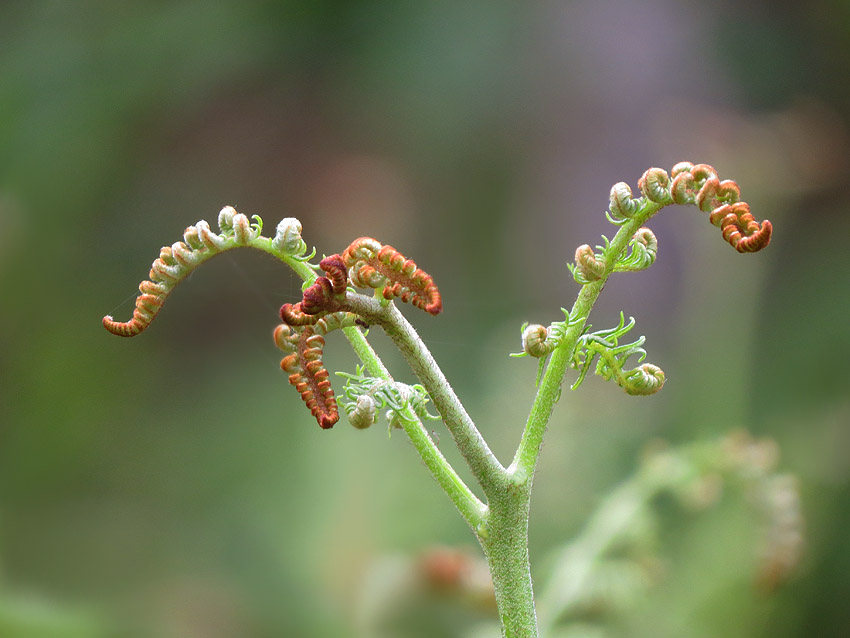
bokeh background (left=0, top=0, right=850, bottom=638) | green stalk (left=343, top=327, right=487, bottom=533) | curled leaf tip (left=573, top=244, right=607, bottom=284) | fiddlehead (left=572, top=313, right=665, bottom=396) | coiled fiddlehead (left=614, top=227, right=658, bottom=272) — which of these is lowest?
green stalk (left=343, top=327, right=487, bottom=533)

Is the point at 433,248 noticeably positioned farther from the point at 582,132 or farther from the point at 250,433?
the point at 250,433

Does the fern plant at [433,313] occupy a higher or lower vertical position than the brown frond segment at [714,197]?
lower

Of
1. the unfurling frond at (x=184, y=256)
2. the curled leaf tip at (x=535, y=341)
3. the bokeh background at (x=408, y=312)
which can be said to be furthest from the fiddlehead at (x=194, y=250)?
the bokeh background at (x=408, y=312)

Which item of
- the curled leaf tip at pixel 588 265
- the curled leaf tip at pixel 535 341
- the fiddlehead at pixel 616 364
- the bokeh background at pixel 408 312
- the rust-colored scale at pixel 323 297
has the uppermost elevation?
the bokeh background at pixel 408 312

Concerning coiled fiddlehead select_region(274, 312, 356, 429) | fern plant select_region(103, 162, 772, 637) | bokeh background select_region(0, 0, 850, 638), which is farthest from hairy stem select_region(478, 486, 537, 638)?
bokeh background select_region(0, 0, 850, 638)

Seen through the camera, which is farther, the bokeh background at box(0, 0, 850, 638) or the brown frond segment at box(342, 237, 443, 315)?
the bokeh background at box(0, 0, 850, 638)

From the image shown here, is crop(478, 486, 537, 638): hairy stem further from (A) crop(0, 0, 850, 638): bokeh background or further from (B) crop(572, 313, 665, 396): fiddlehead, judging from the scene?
(A) crop(0, 0, 850, 638): bokeh background

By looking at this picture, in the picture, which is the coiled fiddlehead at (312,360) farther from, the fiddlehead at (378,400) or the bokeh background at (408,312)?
the bokeh background at (408,312)

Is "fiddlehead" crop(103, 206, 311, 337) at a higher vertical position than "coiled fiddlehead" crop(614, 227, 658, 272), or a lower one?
lower

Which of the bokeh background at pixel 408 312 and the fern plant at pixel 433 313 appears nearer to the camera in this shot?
the fern plant at pixel 433 313
